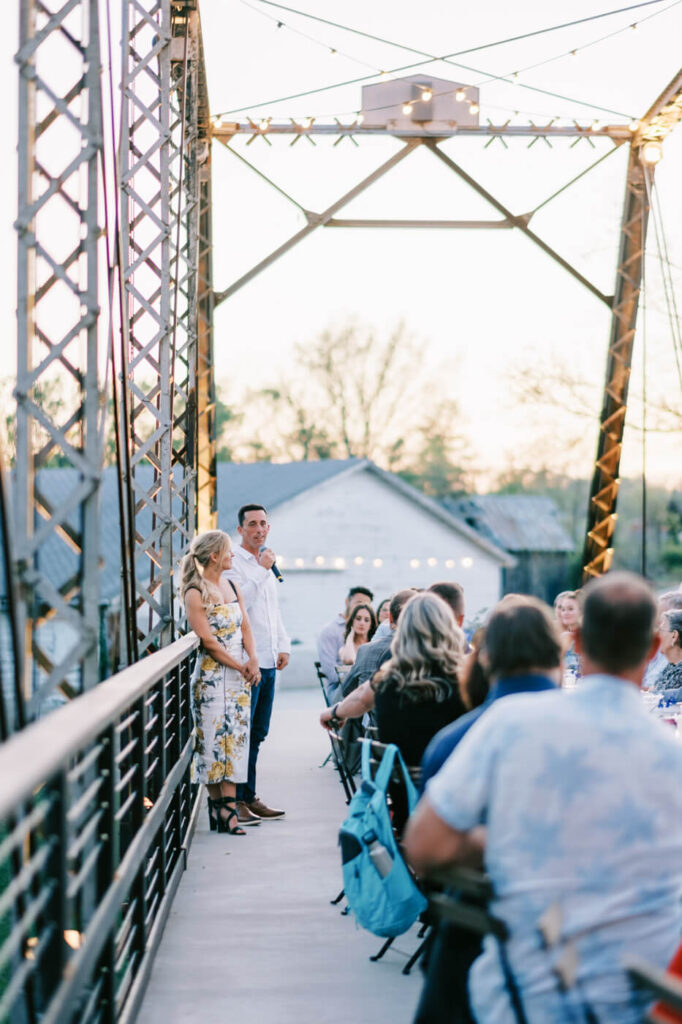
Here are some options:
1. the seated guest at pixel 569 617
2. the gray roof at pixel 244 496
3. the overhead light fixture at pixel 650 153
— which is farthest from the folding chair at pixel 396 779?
the gray roof at pixel 244 496

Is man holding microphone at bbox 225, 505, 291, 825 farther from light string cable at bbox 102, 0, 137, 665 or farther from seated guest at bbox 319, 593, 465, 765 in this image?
seated guest at bbox 319, 593, 465, 765

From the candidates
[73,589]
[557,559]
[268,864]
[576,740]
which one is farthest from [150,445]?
[557,559]

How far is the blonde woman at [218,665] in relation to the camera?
701cm

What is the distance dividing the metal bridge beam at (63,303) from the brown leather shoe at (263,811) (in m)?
3.75

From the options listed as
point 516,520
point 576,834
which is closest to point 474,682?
point 576,834

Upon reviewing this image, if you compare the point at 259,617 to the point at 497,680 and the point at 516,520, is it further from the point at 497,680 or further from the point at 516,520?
the point at 516,520

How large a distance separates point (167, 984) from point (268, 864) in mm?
1985

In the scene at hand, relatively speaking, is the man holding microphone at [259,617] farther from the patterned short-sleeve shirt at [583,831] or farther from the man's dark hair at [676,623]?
the patterned short-sleeve shirt at [583,831]

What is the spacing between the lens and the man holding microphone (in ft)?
25.9

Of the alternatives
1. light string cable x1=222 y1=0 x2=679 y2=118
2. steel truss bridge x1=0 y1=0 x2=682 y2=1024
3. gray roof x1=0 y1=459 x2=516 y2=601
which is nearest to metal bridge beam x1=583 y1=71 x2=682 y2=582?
light string cable x1=222 y1=0 x2=679 y2=118

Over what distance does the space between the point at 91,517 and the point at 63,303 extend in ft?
3.00

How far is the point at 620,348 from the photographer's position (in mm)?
12797

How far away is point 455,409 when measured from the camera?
1603 inches

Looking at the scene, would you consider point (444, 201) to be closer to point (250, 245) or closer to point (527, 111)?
point (250, 245)
